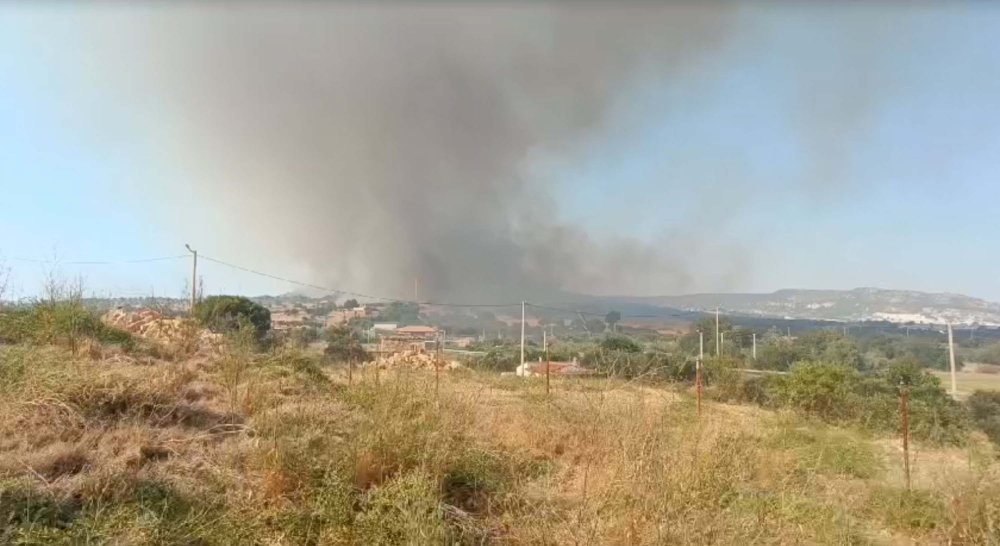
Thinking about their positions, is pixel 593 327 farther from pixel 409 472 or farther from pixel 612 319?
pixel 409 472

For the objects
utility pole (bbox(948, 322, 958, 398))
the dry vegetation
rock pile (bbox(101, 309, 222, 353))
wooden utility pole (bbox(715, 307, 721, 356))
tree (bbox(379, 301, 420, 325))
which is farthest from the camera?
tree (bbox(379, 301, 420, 325))

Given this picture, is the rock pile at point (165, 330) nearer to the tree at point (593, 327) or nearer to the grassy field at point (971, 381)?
the tree at point (593, 327)

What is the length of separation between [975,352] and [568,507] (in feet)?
39.0

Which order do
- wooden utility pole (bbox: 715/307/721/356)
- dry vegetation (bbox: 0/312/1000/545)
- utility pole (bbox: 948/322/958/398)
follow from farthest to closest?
1. wooden utility pole (bbox: 715/307/721/356)
2. utility pole (bbox: 948/322/958/398)
3. dry vegetation (bbox: 0/312/1000/545)

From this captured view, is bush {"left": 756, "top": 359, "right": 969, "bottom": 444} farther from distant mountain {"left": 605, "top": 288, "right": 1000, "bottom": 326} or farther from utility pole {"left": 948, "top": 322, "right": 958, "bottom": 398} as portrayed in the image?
distant mountain {"left": 605, "top": 288, "right": 1000, "bottom": 326}

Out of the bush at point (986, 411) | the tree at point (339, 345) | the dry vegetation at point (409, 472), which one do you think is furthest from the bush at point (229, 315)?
the bush at point (986, 411)

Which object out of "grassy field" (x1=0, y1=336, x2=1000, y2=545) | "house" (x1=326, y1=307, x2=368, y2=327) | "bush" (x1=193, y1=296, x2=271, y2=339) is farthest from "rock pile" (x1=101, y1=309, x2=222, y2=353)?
"house" (x1=326, y1=307, x2=368, y2=327)

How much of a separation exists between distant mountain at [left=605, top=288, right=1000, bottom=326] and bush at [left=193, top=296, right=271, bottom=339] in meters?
14.8

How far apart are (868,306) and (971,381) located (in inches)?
433

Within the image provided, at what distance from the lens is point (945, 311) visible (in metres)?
15.2

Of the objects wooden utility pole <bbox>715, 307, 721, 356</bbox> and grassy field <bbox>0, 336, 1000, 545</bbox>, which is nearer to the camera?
grassy field <bbox>0, 336, 1000, 545</bbox>

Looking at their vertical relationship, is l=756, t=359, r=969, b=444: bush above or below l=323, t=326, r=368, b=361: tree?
below

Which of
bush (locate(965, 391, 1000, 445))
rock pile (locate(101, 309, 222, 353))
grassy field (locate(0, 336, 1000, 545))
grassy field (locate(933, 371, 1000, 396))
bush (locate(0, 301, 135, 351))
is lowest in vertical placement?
bush (locate(965, 391, 1000, 445))

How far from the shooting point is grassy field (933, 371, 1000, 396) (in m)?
9.64
